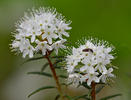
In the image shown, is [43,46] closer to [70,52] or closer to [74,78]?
[70,52]

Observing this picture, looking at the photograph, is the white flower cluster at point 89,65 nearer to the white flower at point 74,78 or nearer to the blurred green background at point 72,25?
the white flower at point 74,78

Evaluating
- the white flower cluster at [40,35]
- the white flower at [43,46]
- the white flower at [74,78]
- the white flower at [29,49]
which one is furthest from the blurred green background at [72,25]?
the white flower at [74,78]

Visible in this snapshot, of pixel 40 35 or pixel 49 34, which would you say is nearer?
pixel 49 34

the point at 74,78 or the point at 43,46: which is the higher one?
the point at 43,46

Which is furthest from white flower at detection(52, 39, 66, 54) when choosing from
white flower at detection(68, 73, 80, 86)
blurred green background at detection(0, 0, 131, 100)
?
blurred green background at detection(0, 0, 131, 100)

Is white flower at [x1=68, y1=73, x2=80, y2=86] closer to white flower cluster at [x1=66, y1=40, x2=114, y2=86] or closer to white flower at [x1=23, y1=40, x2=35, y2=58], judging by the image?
white flower cluster at [x1=66, y1=40, x2=114, y2=86]

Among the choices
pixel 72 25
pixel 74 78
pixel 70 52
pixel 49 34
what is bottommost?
pixel 74 78

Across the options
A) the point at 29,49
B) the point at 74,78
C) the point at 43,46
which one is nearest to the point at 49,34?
the point at 43,46

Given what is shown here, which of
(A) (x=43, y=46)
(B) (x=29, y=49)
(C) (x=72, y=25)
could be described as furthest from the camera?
(C) (x=72, y=25)
